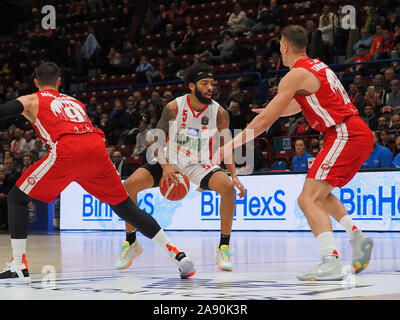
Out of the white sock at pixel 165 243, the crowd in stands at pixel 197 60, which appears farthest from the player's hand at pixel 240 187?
the crowd in stands at pixel 197 60

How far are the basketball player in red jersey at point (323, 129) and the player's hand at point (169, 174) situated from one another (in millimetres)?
1287

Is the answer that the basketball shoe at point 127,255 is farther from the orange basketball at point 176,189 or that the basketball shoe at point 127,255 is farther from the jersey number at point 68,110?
the jersey number at point 68,110

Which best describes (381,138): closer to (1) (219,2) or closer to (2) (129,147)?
(2) (129,147)

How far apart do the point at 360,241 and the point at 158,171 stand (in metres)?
2.09

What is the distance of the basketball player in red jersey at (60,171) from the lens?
5.32m

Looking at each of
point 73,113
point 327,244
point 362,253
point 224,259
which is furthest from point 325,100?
point 73,113

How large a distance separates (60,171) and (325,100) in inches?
84.0

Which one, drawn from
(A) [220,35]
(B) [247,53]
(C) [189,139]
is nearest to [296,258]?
(C) [189,139]

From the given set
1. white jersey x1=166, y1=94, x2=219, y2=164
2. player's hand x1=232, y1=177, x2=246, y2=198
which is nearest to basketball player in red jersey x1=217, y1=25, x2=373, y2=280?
player's hand x1=232, y1=177, x2=246, y2=198

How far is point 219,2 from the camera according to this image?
65.2 ft

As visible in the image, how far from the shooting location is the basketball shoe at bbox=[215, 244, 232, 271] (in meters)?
6.06

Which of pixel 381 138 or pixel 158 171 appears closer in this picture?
pixel 158 171

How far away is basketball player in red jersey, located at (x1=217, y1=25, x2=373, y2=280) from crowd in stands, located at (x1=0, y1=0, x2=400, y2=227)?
650 centimetres

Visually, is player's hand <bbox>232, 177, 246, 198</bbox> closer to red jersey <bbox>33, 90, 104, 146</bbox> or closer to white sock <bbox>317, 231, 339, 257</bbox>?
white sock <bbox>317, 231, 339, 257</bbox>
